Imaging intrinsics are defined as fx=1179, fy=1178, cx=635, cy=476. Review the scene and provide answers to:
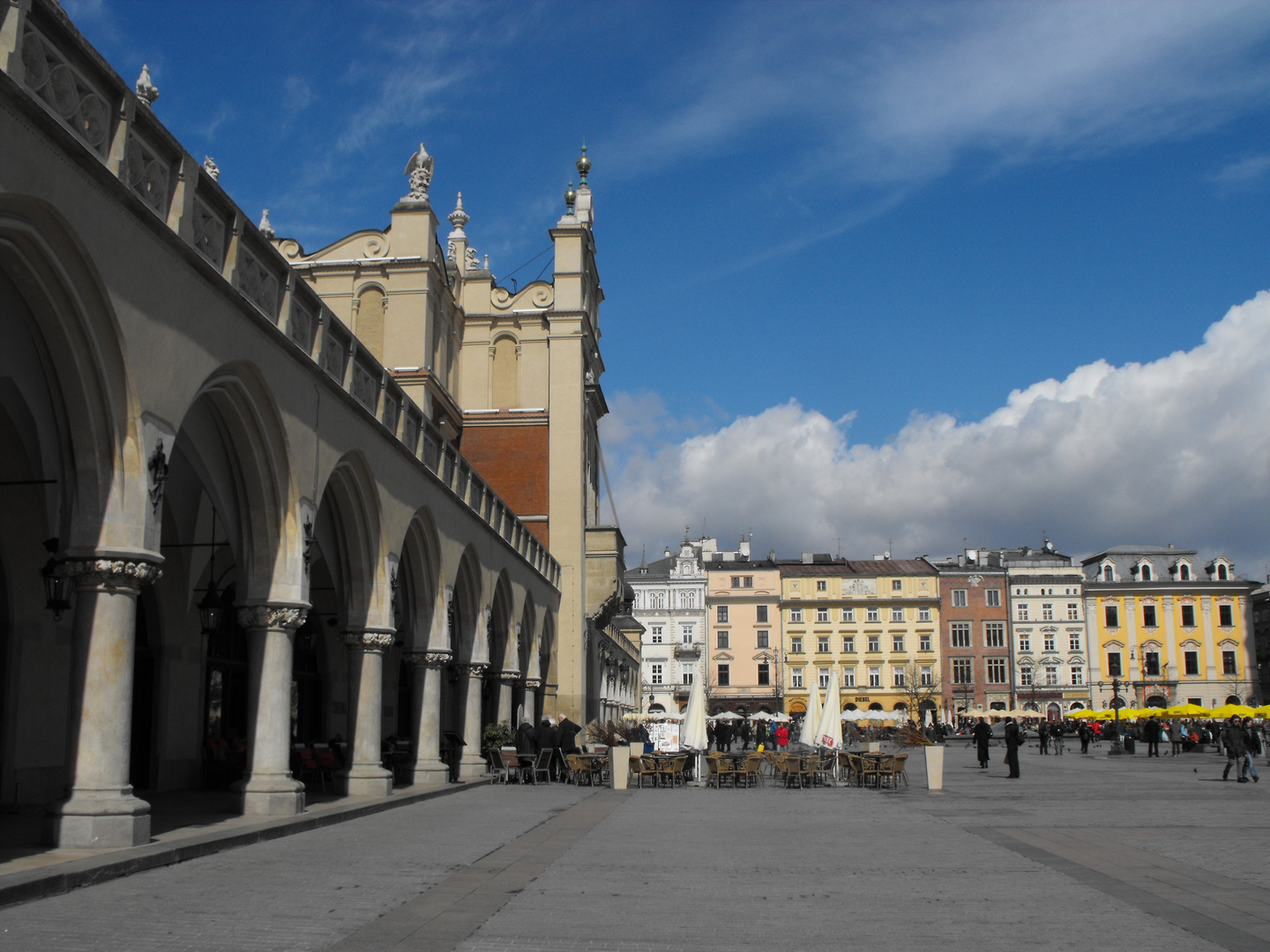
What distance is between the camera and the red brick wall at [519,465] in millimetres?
38469

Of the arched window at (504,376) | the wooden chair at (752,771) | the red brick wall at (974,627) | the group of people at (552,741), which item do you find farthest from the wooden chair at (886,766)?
the red brick wall at (974,627)

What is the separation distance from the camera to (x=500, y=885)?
30.9 feet

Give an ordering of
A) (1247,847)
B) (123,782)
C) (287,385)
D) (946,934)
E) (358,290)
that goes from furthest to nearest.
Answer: (358,290)
(287,385)
(1247,847)
(123,782)
(946,934)

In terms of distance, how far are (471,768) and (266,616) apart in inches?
449

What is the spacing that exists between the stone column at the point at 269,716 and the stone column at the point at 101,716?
3462 millimetres

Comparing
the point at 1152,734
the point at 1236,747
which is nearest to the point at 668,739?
the point at 1236,747

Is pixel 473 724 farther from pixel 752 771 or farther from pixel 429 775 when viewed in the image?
pixel 752 771

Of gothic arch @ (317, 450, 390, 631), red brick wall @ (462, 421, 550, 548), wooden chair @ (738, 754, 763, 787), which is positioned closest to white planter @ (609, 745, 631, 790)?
wooden chair @ (738, 754, 763, 787)

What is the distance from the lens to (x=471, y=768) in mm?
24625

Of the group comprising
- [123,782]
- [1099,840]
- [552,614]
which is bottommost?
[1099,840]

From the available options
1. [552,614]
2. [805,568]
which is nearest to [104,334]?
[552,614]

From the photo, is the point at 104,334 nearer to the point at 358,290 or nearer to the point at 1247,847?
the point at 1247,847

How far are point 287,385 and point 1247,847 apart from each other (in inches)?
478

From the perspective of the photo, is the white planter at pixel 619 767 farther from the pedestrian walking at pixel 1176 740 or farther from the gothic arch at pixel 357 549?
the pedestrian walking at pixel 1176 740
